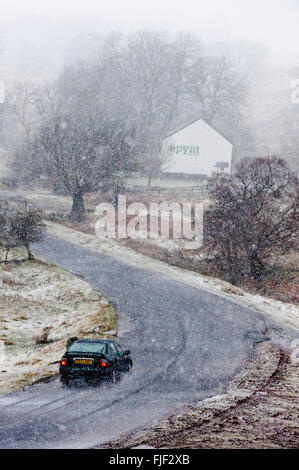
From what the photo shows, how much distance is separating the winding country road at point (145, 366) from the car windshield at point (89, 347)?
3.53 ft

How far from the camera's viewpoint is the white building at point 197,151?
74.2m

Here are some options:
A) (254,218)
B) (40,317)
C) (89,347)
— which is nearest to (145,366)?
(89,347)

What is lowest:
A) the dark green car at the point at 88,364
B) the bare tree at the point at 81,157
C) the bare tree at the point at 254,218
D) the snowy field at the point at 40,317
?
the snowy field at the point at 40,317

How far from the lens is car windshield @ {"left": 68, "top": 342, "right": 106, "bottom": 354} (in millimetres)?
16234

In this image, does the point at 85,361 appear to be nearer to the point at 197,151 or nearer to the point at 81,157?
the point at 81,157

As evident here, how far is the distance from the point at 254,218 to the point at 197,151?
39.5 m

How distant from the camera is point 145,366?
720 inches

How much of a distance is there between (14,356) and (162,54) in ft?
265

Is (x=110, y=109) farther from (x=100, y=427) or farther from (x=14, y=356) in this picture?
(x=100, y=427)

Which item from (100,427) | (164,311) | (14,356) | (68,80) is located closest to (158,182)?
(68,80)

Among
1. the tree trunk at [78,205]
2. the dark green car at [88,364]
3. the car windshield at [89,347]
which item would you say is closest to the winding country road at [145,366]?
the dark green car at [88,364]

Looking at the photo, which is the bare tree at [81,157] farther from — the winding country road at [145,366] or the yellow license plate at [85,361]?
the yellow license plate at [85,361]

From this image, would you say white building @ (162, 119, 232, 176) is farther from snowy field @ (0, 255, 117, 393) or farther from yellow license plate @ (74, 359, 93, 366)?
yellow license plate @ (74, 359, 93, 366)

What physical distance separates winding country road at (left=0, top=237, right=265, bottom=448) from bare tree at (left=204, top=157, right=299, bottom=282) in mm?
5166
